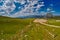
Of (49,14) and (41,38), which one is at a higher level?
(41,38)

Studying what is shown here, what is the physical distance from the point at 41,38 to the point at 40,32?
6.34 m

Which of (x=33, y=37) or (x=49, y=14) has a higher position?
(x=33, y=37)

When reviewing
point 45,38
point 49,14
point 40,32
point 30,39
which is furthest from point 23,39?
point 49,14

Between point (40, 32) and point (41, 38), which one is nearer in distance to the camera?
point (41, 38)

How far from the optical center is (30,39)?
1687 inches

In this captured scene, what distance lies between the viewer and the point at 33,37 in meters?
44.7

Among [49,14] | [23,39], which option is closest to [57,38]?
[23,39]

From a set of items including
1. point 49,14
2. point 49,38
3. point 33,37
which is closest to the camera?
point 49,38

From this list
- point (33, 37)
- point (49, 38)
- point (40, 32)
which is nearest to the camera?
point (49, 38)

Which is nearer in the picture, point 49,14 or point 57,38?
point 57,38

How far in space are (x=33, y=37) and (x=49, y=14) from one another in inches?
3683

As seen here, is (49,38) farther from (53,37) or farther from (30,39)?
(30,39)

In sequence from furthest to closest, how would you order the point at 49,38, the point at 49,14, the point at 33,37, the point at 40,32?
the point at 49,14 < the point at 40,32 < the point at 33,37 < the point at 49,38

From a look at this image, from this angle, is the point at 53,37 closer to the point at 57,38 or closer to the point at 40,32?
the point at 57,38
